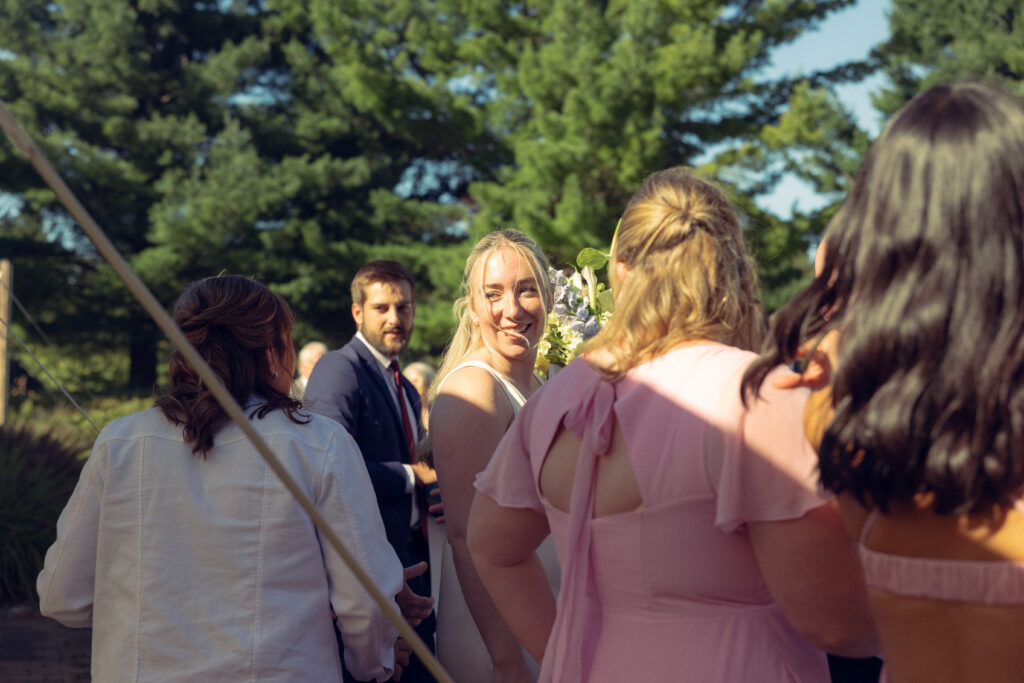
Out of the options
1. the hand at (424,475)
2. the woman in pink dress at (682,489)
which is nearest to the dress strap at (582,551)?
the woman in pink dress at (682,489)

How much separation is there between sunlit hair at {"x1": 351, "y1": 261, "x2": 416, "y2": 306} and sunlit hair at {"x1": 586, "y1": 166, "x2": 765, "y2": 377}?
126 inches

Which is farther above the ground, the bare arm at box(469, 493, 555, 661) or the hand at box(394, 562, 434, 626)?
the bare arm at box(469, 493, 555, 661)

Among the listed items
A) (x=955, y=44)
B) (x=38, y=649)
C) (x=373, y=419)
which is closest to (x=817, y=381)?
(x=373, y=419)

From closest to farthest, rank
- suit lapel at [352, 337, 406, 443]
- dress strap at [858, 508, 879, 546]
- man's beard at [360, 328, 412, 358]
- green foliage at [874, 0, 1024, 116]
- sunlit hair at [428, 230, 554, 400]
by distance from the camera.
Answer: dress strap at [858, 508, 879, 546] < sunlit hair at [428, 230, 554, 400] < suit lapel at [352, 337, 406, 443] < man's beard at [360, 328, 412, 358] < green foliage at [874, 0, 1024, 116]

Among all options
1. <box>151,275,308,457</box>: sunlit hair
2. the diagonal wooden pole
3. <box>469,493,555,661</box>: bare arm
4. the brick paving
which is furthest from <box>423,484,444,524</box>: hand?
the brick paving

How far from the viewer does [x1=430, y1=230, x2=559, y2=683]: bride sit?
103 inches

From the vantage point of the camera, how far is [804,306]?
1395 millimetres

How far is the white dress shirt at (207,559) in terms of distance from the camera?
219cm

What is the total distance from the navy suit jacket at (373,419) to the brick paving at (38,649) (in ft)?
12.8

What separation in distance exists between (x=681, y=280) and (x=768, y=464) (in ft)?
1.25

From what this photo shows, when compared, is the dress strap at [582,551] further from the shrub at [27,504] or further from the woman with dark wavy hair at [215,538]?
the shrub at [27,504]

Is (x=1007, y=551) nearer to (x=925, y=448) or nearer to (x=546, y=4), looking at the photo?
(x=925, y=448)

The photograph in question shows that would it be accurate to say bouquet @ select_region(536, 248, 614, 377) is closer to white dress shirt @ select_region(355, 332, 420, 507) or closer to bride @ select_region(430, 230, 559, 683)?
bride @ select_region(430, 230, 559, 683)

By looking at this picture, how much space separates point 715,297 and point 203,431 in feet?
3.80
